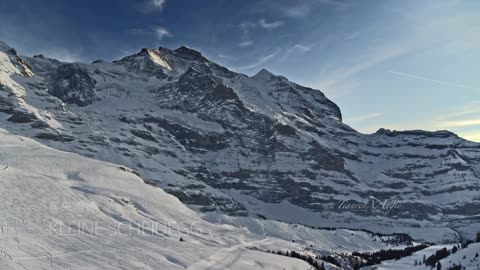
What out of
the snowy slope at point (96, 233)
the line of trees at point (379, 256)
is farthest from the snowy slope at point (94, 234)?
the line of trees at point (379, 256)

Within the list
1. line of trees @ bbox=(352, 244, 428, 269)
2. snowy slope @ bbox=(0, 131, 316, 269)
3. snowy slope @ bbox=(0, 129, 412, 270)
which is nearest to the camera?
snowy slope @ bbox=(0, 131, 316, 269)

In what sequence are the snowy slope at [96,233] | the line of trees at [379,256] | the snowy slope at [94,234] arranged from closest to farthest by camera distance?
1. the snowy slope at [94,234]
2. the snowy slope at [96,233]
3. the line of trees at [379,256]

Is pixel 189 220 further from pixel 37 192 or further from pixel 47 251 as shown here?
pixel 47 251

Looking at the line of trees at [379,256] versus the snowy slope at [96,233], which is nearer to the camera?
the snowy slope at [96,233]

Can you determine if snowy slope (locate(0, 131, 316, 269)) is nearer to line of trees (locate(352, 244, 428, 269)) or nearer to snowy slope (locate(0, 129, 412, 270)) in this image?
snowy slope (locate(0, 129, 412, 270))

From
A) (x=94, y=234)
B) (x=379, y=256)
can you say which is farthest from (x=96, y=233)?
(x=379, y=256)

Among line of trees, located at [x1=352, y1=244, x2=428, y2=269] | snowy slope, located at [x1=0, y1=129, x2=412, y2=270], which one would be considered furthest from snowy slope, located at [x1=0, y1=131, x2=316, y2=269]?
line of trees, located at [x1=352, y1=244, x2=428, y2=269]

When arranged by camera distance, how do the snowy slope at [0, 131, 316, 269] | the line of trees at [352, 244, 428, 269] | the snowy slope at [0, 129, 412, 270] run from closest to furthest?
the snowy slope at [0, 131, 316, 269] < the snowy slope at [0, 129, 412, 270] < the line of trees at [352, 244, 428, 269]

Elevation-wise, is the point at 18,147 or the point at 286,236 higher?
the point at 18,147

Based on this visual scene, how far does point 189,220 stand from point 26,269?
302 ft

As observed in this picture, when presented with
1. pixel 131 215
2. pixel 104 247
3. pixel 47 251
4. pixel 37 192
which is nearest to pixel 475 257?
pixel 104 247

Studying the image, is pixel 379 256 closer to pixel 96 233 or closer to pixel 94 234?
pixel 96 233

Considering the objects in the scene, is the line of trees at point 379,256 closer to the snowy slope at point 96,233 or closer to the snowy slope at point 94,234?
the snowy slope at point 96,233

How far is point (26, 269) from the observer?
5009 cm
